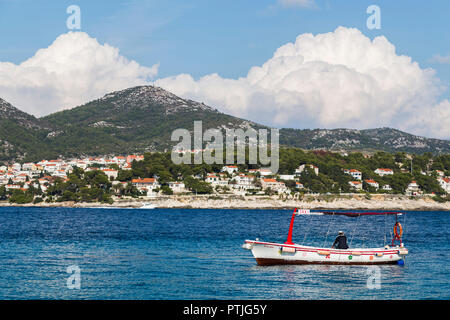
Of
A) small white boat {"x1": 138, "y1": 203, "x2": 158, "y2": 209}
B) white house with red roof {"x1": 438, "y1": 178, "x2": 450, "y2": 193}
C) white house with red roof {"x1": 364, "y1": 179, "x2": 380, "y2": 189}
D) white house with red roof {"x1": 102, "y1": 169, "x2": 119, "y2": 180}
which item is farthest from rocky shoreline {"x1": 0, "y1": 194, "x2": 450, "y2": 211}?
white house with red roof {"x1": 438, "y1": 178, "x2": 450, "y2": 193}

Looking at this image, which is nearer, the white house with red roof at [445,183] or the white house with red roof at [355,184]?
the white house with red roof at [355,184]

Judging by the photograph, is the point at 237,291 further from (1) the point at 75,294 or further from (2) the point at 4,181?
(2) the point at 4,181

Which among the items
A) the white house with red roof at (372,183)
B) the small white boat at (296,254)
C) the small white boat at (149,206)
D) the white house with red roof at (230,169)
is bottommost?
the small white boat at (149,206)

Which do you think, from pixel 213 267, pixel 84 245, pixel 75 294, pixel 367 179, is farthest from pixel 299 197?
pixel 75 294

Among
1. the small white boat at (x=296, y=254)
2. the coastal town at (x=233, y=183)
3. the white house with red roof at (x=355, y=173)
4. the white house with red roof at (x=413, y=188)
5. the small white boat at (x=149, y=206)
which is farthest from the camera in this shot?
the white house with red roof at (x=355, y=173)

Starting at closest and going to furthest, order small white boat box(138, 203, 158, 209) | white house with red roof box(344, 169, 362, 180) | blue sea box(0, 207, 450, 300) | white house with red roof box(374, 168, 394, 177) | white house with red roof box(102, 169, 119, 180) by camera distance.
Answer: blue sea box(0, 207, 450, 300) < small white boat box(138, 203, 158, 209) < white house with red roof box(102, 169, 119, 180) < white house with red roof box(344, 169, 362, 180) < white house with red roof box(374, 168, 394, 177)

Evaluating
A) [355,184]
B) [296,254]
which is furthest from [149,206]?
[296,254]

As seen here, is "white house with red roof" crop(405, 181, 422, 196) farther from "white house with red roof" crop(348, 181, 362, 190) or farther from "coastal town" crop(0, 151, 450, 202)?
"white house with red roof" crop(348, 181, 362, 190)

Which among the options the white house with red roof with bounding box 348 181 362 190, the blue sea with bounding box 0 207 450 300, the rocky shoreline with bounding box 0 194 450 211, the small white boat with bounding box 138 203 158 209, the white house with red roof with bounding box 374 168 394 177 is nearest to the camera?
the blue sea with bounding box 0 207 450 300

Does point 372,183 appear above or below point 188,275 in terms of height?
above

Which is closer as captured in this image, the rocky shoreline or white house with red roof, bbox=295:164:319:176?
the rocky shoreline

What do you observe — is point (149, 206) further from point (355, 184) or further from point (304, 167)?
point (355, 184)

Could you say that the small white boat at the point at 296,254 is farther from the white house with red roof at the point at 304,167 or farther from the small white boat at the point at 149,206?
the white house with red roof at the point at 304,167

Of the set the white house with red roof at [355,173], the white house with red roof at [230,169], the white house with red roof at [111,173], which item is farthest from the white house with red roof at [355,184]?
the white house with red roof at [111,173]
